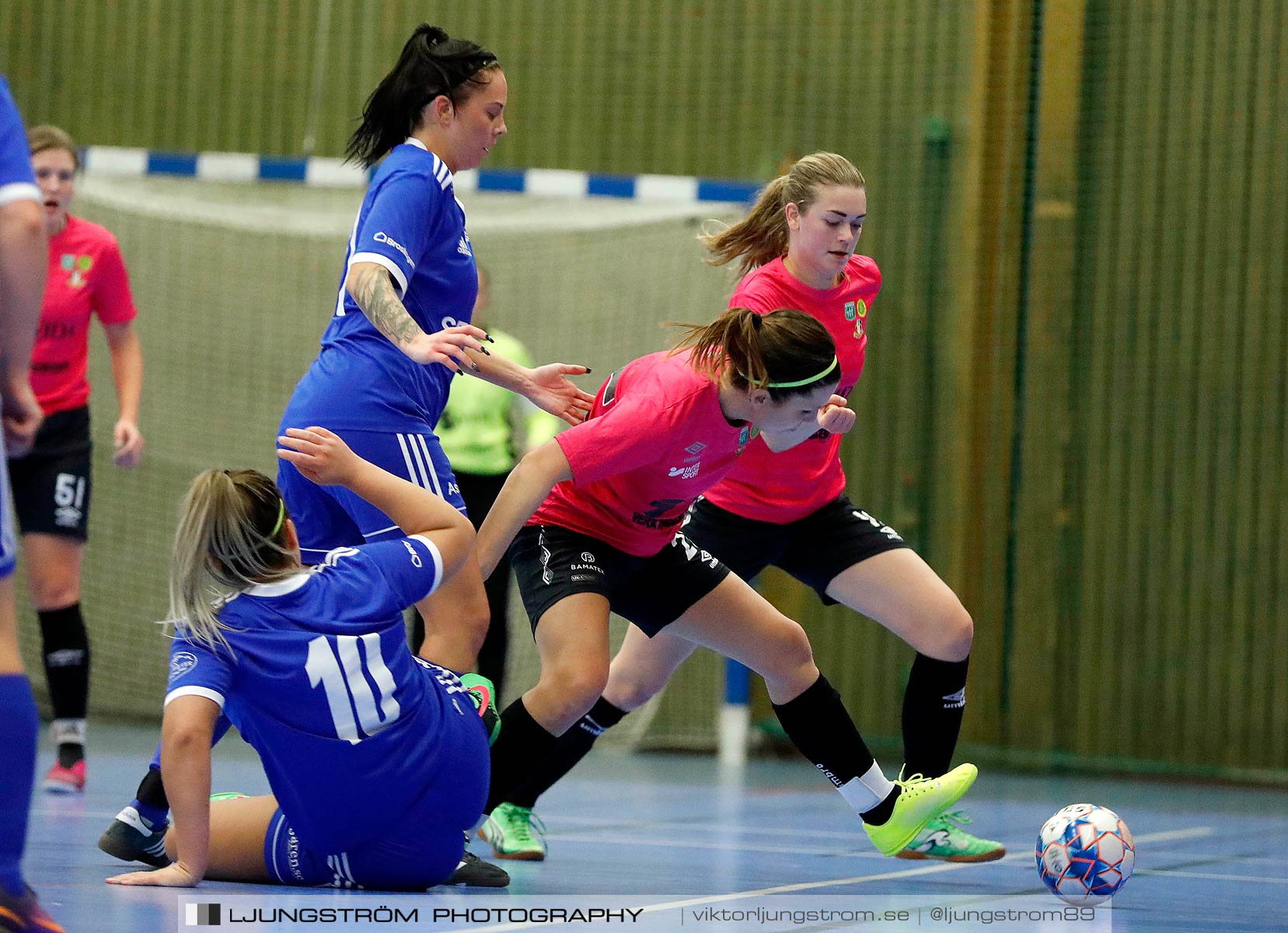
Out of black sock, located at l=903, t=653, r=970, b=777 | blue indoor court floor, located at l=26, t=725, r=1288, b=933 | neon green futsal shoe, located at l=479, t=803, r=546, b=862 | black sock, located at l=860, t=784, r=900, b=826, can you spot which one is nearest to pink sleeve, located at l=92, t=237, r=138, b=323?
blue indoor court floor, located at l=26, t=725, r=1288, b=933

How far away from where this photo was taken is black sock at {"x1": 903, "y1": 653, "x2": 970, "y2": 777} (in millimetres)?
4219

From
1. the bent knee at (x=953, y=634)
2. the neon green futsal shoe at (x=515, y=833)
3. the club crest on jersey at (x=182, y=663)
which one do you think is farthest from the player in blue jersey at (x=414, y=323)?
the bent knee at (x=953, y=634)

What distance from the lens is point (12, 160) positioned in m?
2.41

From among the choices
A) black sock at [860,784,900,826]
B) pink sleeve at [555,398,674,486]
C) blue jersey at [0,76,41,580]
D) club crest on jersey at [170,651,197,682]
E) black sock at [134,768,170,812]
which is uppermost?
blue jersey at [0,76,41,580]

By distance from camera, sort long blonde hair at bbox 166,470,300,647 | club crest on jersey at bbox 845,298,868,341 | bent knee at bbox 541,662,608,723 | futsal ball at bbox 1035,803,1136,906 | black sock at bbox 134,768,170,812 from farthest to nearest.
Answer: club crest on jersey at bbox 845,298,868,341 < bent knee at bbox 541,662,608,723 < black sock at bbox 134,768,170,812 < futsal ball at bbox 1035,803,1136,906 < long blonde hair at bbox 166,470,300,647

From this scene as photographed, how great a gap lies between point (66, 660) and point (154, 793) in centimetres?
202

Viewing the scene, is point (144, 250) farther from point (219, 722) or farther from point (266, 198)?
point (219, 722)

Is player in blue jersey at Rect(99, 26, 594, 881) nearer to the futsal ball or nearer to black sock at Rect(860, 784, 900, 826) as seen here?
black sock at Rect(860, 784, 900, 826)

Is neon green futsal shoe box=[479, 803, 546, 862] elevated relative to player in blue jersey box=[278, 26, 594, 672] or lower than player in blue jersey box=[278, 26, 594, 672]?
lower

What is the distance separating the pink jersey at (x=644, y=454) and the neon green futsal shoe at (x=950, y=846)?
1.10 meters

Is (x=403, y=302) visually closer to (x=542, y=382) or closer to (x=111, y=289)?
(x=542, y=382)

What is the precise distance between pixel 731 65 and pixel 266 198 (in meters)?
2.40

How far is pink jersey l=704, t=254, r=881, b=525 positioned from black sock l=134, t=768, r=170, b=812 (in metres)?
1.59

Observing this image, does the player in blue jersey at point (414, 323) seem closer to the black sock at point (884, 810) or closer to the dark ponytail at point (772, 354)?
the dark ponytail at point (772, 354)
